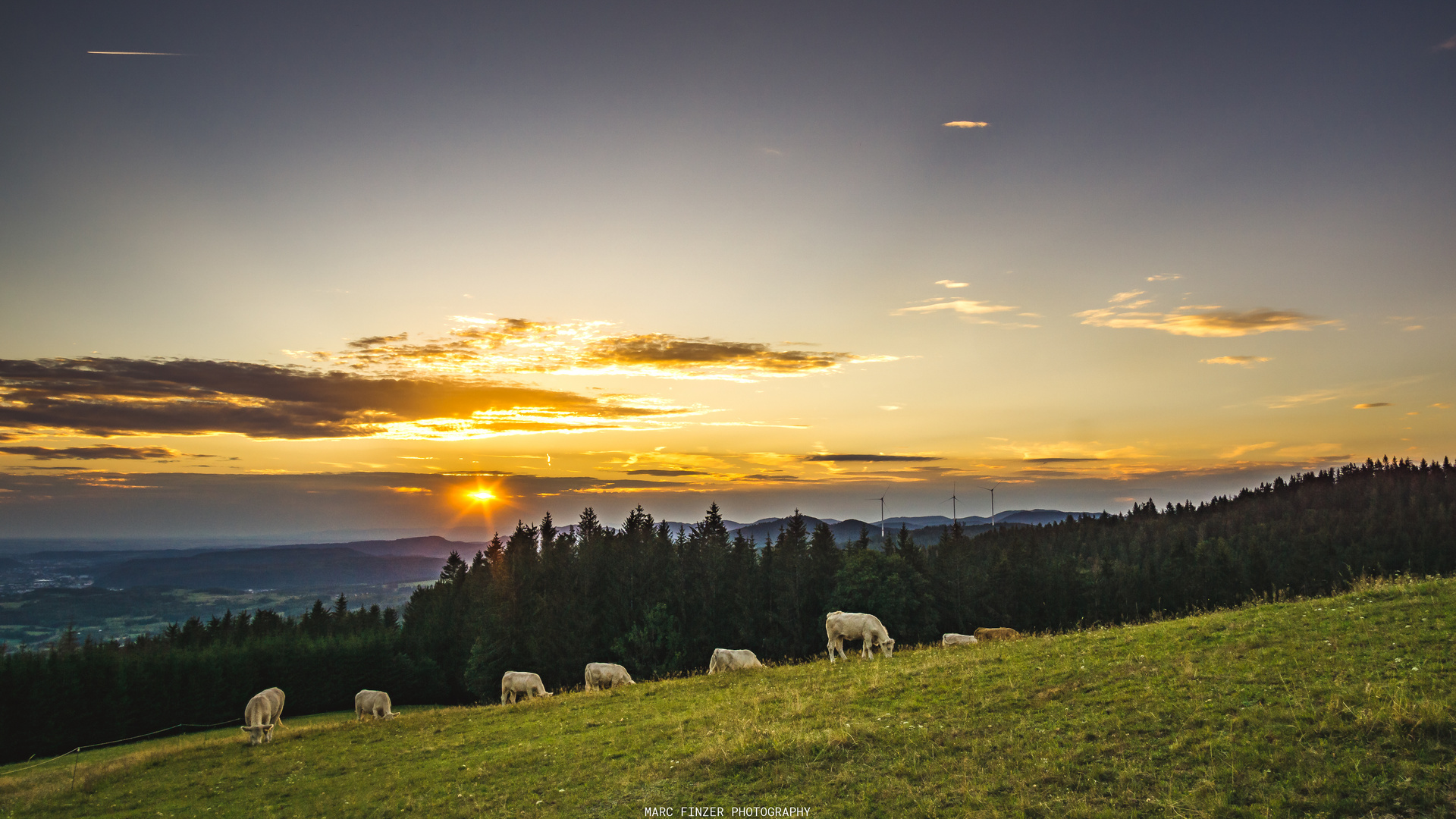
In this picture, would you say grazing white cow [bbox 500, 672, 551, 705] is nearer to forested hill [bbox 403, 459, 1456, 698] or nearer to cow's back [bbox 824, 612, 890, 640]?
forested hill [bbox 403, 459, 1456, 698]

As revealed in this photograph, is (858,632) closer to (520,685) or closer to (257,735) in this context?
(257,735)

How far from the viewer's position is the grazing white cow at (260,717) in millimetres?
25484

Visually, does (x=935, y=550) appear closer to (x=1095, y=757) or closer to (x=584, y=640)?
(x=584, y=640)

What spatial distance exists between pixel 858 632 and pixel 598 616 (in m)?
47.1

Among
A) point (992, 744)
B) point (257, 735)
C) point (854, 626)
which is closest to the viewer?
point (992, 744)

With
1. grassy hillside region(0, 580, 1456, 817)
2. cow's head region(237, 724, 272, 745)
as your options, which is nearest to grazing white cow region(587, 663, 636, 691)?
grassy hillside region(0, 580, 1456, 817)

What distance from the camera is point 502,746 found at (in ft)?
59.1

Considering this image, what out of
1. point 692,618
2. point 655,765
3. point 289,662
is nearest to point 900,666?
point 655,765

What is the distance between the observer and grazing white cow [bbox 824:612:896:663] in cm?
2486

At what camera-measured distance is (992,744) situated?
10.9 m

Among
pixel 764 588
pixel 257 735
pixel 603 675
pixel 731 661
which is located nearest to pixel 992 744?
pixel 731 661

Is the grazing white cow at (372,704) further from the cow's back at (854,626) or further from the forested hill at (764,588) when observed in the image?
the cow's back at (854,626)

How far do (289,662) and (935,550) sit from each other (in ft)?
254

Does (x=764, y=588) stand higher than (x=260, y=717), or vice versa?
(x=260, y=717)
